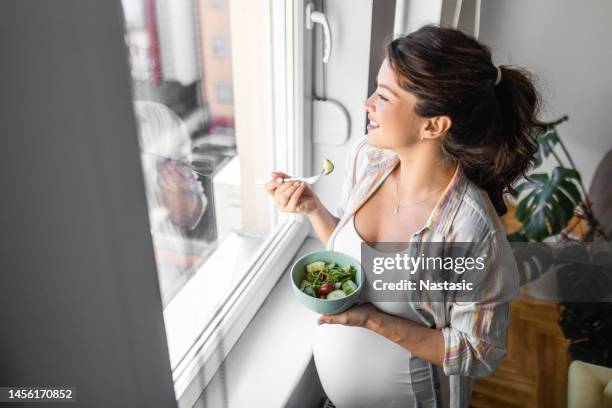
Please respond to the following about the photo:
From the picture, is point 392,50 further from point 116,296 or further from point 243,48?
point 116,296

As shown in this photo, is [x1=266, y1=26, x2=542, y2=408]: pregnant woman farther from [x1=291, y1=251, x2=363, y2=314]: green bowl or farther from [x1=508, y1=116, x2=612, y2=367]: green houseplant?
[x1=508, y1=116, x2=612, y2=367]: green houseplant

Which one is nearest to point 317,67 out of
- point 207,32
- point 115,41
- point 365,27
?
point 365,27

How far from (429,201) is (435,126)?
181 mm

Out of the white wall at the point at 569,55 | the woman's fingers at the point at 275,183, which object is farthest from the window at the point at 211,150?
the white wall at the point at 569,55

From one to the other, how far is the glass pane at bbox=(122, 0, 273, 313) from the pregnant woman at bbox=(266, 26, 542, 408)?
178mm

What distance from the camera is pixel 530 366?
2.04 meters

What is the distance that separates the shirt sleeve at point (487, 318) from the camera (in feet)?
3.14

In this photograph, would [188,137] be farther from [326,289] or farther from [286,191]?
[326,289]

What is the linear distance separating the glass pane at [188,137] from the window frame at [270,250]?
0.05m

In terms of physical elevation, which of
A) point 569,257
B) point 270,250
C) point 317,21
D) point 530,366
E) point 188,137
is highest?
point 317,21

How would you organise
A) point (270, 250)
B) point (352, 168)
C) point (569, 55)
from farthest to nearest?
point (569, 55) → point (270, 250) → point (352, 168)

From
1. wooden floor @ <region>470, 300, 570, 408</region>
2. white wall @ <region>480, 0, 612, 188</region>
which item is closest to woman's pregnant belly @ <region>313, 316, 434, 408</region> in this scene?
wooden floor @ <region>470, 300, 570, 408</region>

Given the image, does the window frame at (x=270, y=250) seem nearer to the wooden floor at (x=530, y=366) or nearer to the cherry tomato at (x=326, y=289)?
the cherry tomato at (x=326, y=289)

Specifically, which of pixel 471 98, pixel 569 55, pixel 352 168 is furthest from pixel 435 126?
pixel 569 55
